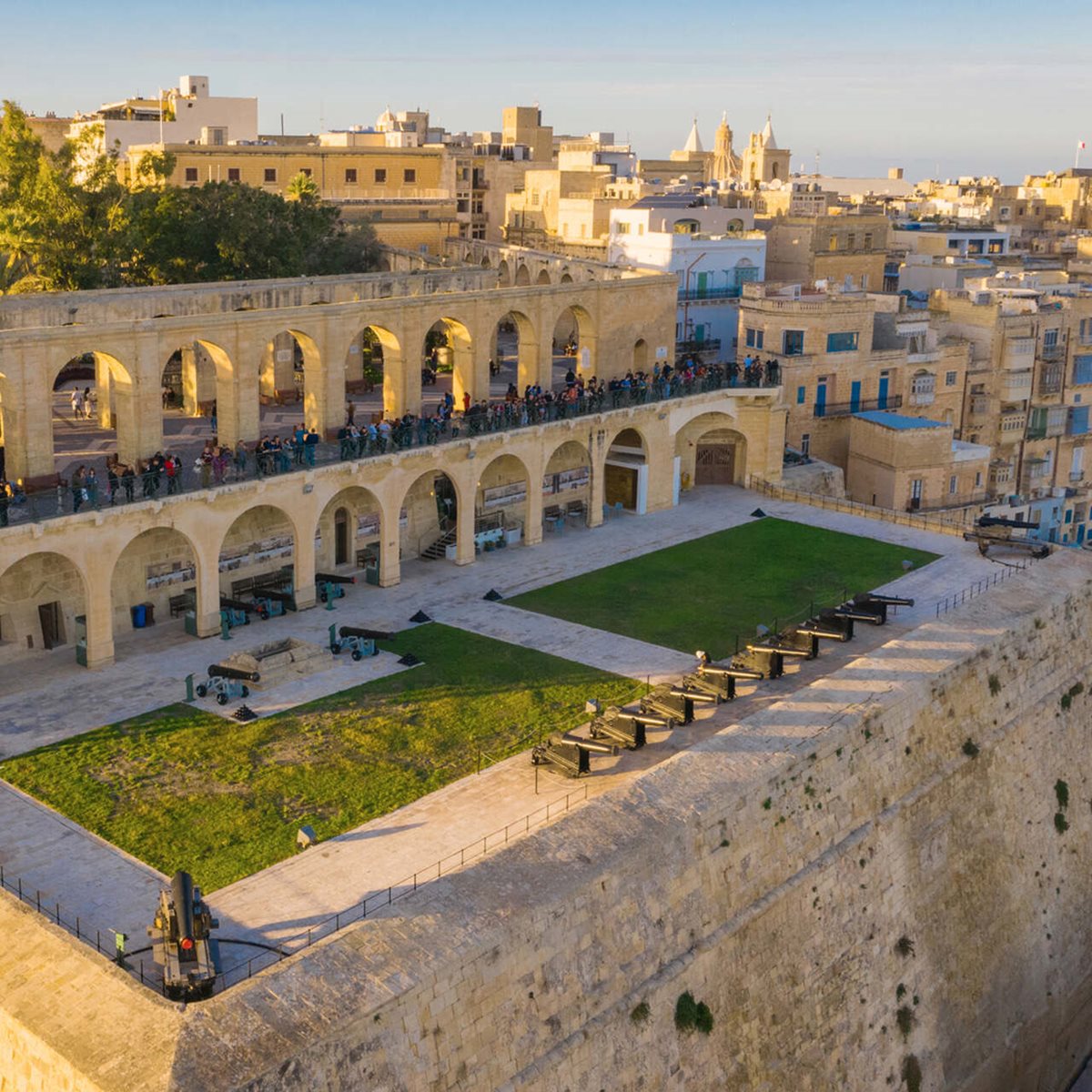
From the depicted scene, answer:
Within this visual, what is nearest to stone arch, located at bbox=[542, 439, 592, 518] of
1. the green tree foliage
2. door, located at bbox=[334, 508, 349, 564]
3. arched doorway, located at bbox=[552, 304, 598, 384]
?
arched doorway, located at bbox=[552, 304, 598, 384]

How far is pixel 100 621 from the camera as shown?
3300 centimetres

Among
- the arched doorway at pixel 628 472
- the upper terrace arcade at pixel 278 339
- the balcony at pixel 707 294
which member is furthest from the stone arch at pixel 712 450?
the balcony at pixel 707 294

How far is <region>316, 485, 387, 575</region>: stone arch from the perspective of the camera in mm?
39938

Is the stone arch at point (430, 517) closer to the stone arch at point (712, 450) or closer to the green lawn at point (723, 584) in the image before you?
the green lawn at point (723, 584)

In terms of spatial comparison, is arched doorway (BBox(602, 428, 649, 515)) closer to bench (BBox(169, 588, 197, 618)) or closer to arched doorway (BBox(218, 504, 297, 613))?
arched doorway (BBox(218, 504, 297, 613))

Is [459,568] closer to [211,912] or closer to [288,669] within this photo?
[288,669]

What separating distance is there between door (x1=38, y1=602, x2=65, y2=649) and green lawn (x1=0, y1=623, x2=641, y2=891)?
4.86 metres

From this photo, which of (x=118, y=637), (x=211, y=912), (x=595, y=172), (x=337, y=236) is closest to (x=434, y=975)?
(x=211, y=912)

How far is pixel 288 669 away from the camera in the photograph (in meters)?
33.1

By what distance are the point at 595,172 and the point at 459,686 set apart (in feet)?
168

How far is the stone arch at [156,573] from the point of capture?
116 feet

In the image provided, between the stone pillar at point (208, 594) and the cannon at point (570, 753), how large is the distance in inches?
393

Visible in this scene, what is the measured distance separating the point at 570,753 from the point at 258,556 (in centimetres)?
1318

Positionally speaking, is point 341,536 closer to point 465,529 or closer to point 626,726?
point 465,529
